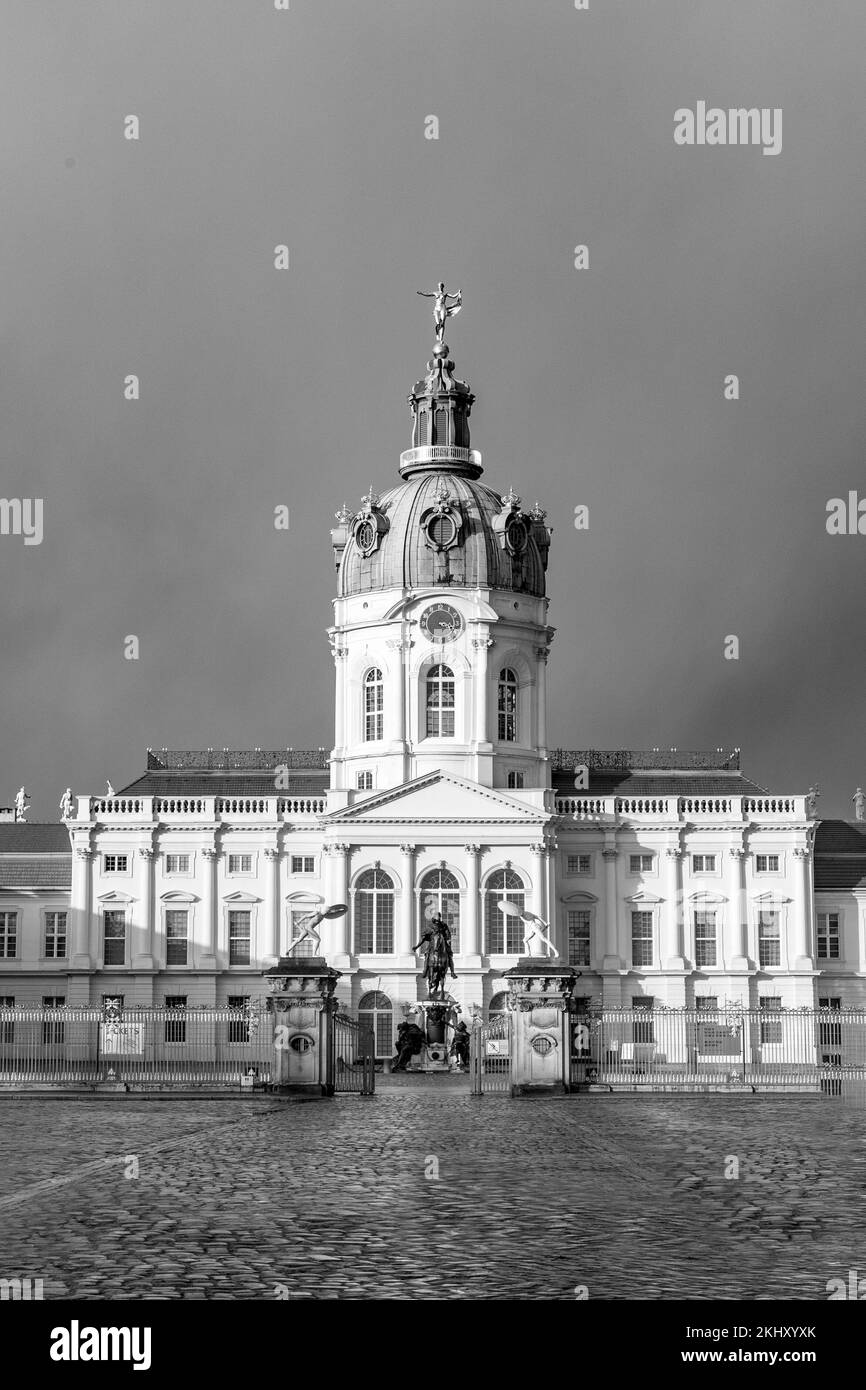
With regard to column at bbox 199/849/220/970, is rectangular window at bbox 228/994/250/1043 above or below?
below

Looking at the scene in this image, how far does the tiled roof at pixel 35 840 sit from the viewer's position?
87.1 m

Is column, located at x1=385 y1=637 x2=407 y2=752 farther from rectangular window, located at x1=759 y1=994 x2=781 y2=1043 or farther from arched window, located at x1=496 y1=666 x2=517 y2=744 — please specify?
rectangular window, located at x1=759 y1=994 x2=781 y2=1043

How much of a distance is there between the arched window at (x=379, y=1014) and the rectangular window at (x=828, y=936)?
770 inches

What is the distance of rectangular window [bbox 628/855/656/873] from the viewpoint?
3307 inches

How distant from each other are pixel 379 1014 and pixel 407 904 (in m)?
4.64

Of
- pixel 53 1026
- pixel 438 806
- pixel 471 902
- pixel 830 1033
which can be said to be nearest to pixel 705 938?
pixel 471 902

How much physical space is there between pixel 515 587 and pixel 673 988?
18.7 m

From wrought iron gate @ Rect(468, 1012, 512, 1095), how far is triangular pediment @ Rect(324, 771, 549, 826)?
21.2m

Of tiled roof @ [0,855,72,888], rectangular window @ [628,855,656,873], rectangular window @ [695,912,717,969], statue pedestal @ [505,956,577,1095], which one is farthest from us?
tiled roof @ [0,855,72,888]

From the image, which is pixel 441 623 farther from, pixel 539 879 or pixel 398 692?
pixel 539 879

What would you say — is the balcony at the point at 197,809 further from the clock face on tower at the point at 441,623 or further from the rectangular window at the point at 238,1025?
the clock face on tower at the point at 441,623

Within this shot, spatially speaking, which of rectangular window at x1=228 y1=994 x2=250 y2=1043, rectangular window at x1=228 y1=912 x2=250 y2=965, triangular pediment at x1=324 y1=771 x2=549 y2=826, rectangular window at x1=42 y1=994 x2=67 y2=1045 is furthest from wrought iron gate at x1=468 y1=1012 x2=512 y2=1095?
rectangular window at x1=228 y1=912 x2=250 y2=965

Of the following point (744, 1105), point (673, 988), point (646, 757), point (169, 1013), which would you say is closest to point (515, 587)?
point (646, 757)
